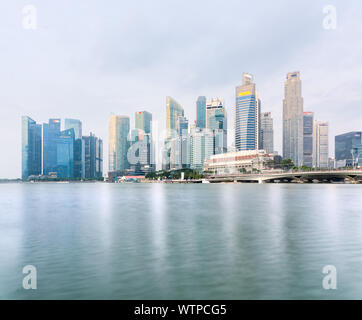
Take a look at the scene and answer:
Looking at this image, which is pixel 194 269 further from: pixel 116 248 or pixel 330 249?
pixel 330 249

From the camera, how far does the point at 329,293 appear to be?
1083cm

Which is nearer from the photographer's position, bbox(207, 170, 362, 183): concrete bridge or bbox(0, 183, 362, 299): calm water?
bbox(0, 183, 362, 299): calm water

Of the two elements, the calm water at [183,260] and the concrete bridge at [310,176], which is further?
the concrete bridge at [310,176]

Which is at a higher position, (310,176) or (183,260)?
(183,260)

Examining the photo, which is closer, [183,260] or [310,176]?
[183,260]

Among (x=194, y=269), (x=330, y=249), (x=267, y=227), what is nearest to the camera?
(x=194, y=269)
